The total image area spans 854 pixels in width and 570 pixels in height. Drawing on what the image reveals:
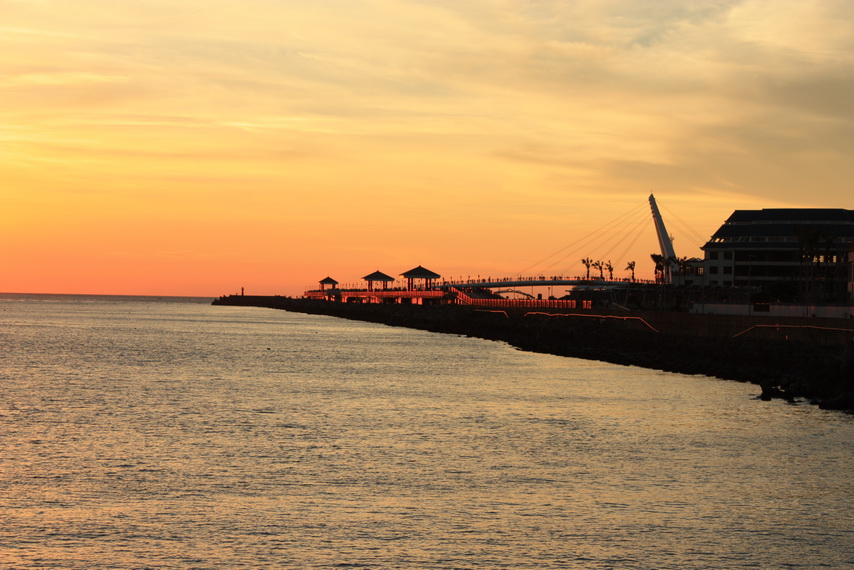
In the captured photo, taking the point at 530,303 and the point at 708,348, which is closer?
the point at 708,348

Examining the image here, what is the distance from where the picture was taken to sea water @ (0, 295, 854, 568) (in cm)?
1897

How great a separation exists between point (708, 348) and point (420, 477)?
137 feet

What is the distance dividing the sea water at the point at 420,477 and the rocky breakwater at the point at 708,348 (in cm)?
299

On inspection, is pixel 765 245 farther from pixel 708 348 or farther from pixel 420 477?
pixel 420 477

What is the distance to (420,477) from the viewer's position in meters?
25.7

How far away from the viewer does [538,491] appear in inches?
950

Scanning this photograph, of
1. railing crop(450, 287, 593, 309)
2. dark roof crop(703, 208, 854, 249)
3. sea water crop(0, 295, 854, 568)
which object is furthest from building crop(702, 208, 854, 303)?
sea water crop(0, 295, 854, 568)

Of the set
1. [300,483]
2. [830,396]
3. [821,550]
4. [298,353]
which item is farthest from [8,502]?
[298,353]

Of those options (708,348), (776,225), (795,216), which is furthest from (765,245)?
(708,348)

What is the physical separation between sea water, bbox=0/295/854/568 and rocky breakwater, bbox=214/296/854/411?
2.99 m

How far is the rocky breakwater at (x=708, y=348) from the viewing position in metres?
45.6

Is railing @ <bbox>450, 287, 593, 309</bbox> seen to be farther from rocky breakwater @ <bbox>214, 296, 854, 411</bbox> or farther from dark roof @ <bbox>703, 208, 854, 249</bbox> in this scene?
dark roof @ <bbox>703, 208, 854, 249</bbox>

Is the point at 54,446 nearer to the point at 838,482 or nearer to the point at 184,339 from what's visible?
the point at 838,482

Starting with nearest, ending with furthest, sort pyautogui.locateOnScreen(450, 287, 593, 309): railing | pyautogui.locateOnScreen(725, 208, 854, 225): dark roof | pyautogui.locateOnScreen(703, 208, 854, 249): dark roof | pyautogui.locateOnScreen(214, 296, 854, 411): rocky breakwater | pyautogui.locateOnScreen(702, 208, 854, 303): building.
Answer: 1. pyautogui.locateOnScreen(214, 296, 854, 411): rocky breakwater
2. pyautogui.locateOnScreen(450, 287, 593, 309): railing
3. pyautogui.locateOnScreen(702, 208, 854, 303): building
4. pyautogui.locateOnScreen(703, 208, 854, 249): dark roof
5. pyautogui.locateOnScreen(725, 208, 854, 225): dark roof
